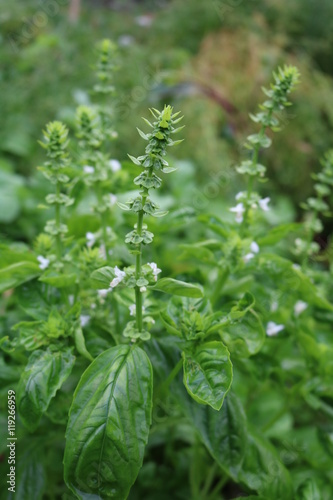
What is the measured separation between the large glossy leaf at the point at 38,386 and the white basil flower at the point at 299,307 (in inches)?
26.7

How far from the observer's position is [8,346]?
1.15 meters

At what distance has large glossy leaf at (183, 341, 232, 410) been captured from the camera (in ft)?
3.19

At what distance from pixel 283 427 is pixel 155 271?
1051mm

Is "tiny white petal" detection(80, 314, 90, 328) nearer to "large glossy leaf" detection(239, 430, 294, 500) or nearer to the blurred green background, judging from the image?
"large glossy leaf" detection(239, 430, 294, 500)

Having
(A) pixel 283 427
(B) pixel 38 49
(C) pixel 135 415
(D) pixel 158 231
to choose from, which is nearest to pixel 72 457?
(C) pixel 135 415

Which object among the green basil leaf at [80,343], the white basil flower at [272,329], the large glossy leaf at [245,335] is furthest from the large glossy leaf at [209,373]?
the white basil flower at [272,329]

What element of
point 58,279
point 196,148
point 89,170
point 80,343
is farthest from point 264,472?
point 196,148

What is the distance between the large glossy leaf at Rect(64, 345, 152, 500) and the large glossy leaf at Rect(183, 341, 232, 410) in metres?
0.09

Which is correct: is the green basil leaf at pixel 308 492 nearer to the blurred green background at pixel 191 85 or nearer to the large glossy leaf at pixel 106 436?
the large glossy leaf at pixel 106 436

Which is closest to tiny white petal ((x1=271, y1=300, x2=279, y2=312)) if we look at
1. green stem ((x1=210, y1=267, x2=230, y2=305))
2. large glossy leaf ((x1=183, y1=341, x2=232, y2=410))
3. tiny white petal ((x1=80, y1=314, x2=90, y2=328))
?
green stem ((x1=210, y1=267, x2=230, y2=305))

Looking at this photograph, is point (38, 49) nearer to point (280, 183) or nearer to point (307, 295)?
point (280, 183)

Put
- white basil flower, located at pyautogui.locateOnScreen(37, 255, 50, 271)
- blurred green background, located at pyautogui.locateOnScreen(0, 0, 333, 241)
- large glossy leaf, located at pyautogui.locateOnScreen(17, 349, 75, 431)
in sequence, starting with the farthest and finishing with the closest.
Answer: blurred green background, located at pyautogui.locateOnScreen(0, 0, 333, 241)
white basil flower, located at pyautogui.locateOnScreen(37, 255, 50, 271)
large glossy leaf, located at pyautogui.locateOnScreen(17, 349, 75, 431)

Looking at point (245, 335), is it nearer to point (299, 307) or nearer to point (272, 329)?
point (272, 329)

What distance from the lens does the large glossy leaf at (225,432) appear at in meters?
1.14
